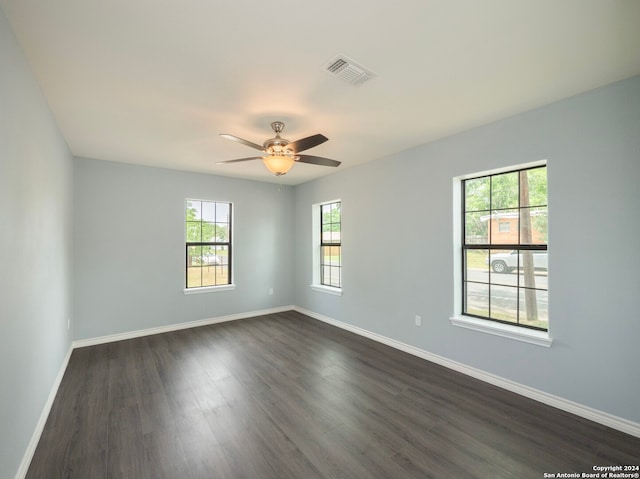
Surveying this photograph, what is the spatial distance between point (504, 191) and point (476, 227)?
0.47 metres

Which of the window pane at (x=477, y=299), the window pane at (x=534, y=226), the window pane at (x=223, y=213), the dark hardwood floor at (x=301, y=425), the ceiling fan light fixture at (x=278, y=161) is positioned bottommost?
the dark hardwood floor at (x=301, y=425)

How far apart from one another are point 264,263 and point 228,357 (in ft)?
7.68

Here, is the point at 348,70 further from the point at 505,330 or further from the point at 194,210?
the point at 194,210

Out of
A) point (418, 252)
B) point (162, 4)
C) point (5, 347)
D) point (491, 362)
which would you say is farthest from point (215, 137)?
point (491, 362)

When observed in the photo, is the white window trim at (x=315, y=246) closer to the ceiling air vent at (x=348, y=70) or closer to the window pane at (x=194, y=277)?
the window pane at (x=194, y=277)

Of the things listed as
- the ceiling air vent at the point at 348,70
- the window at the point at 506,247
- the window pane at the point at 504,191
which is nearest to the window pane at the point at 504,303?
the window at the point at 506,247

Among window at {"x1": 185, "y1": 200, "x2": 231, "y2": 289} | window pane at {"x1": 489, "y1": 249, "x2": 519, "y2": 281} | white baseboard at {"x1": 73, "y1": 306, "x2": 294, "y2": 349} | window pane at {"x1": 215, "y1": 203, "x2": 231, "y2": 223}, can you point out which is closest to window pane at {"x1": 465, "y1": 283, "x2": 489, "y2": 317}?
window pane at {"x1": 489, "y1": 249, "x2": 519, "y2": 281}

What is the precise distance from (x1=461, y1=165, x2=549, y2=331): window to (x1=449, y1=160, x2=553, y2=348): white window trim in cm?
6

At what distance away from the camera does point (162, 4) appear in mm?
1454

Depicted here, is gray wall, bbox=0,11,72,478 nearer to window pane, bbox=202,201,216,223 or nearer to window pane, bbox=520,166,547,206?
window pane, bbox=202,201,216,223

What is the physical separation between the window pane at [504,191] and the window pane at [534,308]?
0.90 metres

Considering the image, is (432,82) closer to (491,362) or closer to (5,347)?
(491,362)

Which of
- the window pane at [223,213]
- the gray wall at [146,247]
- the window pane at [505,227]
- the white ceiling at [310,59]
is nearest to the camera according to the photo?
the white ceiling at [310,59]

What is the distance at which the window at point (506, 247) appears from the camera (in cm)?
277
